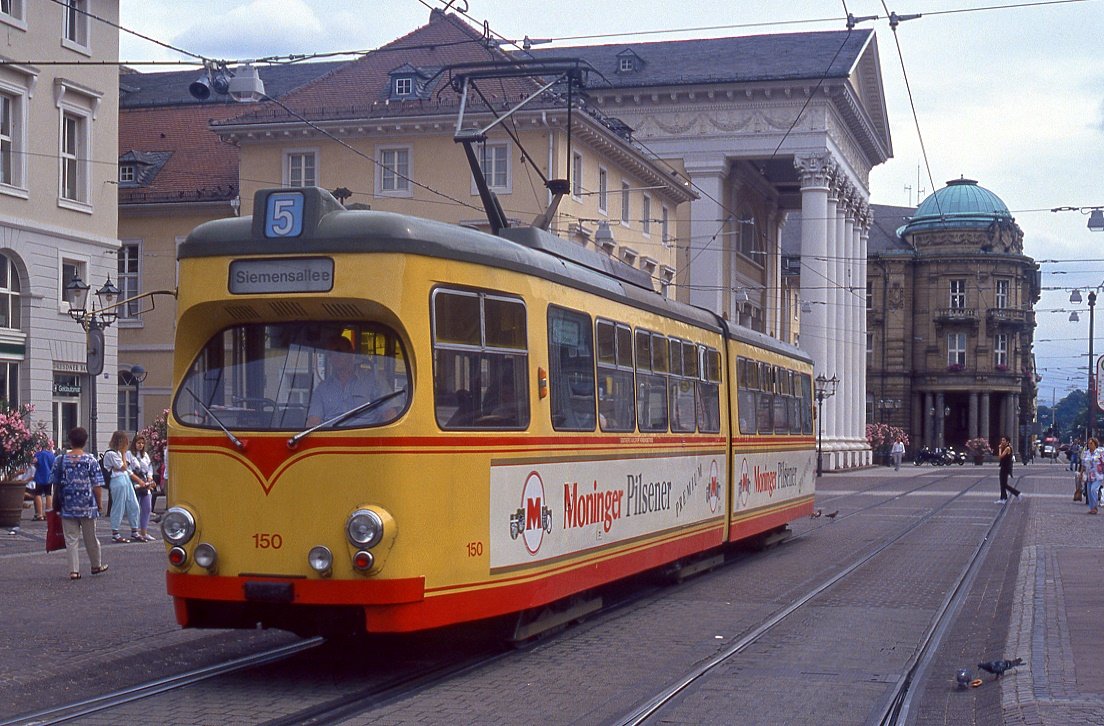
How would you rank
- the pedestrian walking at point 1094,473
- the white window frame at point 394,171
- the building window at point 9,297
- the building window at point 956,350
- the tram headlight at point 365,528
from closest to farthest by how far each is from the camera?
the tram headlight at point 365,528
the pedestrian walking at point 1094,473
the building window at point 9,297
the white window frame at point 394,171
the building window at point 956,350

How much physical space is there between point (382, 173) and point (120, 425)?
11851 millimetres

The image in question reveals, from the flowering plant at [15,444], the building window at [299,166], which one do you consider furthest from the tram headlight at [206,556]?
the building window at [299,166]

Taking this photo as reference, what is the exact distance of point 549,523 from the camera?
11.2 metres

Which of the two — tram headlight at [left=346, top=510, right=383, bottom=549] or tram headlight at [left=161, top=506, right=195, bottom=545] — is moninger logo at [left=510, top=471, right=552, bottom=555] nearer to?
tram headlight at [left=346, top=510, right=383, bottom=549]

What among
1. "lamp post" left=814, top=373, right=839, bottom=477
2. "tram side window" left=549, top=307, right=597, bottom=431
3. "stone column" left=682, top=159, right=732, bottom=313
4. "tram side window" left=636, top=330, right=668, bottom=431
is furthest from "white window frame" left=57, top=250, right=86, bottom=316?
"lamp post" left=814, top=373, right=839, bottom=477

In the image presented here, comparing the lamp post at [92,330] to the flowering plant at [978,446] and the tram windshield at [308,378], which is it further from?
the flowering plant at [978,446]

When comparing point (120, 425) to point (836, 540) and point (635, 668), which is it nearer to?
point (836, 540)

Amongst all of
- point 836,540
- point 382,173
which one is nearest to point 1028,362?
point 382,173

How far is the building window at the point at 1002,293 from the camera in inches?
3942

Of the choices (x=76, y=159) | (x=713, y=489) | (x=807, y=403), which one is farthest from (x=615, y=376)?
(x=76, y=159)

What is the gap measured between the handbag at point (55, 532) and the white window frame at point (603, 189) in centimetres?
3152

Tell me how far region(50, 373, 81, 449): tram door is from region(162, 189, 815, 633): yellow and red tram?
87.8ft

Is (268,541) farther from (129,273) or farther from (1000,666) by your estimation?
(129,273)

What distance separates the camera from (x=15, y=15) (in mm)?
32875
